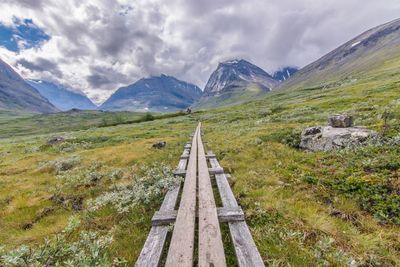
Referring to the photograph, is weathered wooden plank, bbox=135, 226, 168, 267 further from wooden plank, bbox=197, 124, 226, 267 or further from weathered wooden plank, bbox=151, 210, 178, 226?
wooden plank, bbox=197, 124, 226, 267

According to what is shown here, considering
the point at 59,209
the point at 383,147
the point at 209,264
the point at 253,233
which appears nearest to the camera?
the point at 209,264

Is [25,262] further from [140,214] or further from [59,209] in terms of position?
[59,209]

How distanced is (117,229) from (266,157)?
818 cm

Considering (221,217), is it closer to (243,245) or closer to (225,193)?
(243,245)

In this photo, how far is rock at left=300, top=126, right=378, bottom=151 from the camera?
10609 millimetres

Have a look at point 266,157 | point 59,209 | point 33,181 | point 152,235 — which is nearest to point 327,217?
point 152,235

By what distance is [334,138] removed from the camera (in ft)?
36.9

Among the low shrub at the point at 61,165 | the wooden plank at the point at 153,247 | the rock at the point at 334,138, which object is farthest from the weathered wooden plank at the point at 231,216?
the low shrub at the point at 61,165

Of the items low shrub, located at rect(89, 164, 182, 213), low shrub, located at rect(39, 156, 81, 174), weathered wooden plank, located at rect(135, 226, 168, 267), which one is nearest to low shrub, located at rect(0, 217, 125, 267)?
weathered wooden plank, located at rect(135, 226, 168, 267)

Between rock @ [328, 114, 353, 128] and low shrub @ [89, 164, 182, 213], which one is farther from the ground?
rock @ [328, 114, 353, 128]

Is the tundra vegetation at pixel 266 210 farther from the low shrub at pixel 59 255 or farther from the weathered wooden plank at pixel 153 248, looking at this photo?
the weathered wooden plank at pixel 153 248

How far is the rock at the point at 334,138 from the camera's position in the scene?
10609 mm

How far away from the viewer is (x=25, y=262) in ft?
11.5

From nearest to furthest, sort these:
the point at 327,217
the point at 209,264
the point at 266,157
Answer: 1. the point at 209,264
2. the point at 327,217
3. the point at 266,157
